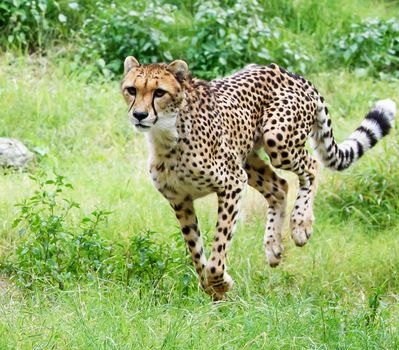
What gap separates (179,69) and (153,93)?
10.0 inches

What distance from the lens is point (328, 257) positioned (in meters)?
6.31

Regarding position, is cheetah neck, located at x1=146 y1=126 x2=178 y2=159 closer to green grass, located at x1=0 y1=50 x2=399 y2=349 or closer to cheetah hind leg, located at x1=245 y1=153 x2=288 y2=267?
green grass, located at x1=0 y1=50 x2=399 y2=349

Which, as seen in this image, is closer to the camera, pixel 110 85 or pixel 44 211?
pixel 44 211

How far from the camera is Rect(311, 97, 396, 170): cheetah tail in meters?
6.24

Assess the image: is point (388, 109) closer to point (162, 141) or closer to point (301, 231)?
point (301, 231)

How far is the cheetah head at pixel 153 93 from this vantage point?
5.10 m

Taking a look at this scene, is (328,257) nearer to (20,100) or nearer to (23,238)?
(23,238)

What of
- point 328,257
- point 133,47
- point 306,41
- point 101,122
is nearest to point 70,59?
point 133,47

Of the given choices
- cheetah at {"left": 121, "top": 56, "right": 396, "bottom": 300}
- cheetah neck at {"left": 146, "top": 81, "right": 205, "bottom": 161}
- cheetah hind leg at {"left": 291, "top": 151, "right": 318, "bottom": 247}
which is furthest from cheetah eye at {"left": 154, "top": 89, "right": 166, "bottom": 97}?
cheetah hind leg at {"left": 291, "top": 151, "right": 318, "bottom": 247}

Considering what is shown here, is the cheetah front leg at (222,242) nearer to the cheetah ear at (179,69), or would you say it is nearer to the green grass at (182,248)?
the green grass at (182,248)

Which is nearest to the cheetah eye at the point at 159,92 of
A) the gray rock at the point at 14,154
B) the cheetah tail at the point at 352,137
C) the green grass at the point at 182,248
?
the green grass at the point at 182,248

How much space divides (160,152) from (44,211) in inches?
49.3

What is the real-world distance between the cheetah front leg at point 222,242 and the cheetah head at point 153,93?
0.50 metres

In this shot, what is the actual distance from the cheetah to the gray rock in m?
1.74
